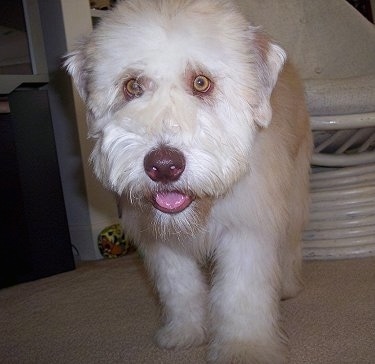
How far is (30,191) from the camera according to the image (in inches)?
92.0

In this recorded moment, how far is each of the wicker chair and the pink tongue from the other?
1.00 meters

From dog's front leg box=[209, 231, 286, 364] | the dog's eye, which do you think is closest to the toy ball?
dog's front leg box=[209, 231, 286, 364]

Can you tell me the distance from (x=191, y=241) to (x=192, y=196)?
0.27m

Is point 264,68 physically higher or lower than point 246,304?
higher

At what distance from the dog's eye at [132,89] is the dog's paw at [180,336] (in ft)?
2.04

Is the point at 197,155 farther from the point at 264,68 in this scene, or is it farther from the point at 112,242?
the point at 112,242

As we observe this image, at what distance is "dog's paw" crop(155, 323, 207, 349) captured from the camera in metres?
1.37

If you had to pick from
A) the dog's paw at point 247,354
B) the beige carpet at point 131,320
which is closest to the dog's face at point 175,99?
the dog's paw at point 247,354

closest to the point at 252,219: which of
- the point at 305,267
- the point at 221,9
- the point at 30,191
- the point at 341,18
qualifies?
the point at 221,9

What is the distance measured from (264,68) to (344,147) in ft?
Answer: 3.33

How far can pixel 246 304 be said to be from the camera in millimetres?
1239

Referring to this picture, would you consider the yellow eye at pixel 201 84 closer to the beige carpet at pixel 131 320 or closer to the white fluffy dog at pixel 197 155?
the white fluffy dog at pixel 197 155

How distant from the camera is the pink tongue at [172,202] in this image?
109 cm

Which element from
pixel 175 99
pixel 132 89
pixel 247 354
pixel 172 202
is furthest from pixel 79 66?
pixel 247 354
